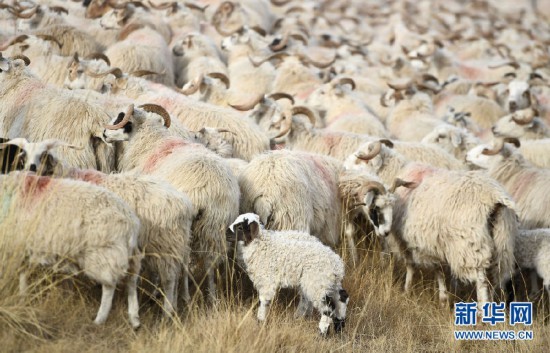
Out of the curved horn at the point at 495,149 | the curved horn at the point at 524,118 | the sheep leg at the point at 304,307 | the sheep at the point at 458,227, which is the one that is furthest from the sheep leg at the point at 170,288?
the curved horn at the point at 524,118

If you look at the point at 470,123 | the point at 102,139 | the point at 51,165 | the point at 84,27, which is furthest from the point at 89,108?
the point at 470,123

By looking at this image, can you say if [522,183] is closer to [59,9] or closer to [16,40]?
[16,40]

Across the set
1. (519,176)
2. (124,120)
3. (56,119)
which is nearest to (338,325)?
(124,120)

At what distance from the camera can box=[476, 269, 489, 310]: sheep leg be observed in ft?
22.3

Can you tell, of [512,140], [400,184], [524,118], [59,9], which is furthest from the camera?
[59,9]

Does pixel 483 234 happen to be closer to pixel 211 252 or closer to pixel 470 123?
pixel 211 252

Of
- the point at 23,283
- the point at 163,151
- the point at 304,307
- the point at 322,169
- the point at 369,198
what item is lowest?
the point at 304,307

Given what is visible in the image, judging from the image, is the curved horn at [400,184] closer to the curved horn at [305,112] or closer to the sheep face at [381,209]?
the sheep face at [381,209]

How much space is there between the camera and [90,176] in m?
5.89

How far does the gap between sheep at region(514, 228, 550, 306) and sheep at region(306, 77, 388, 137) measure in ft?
10.9

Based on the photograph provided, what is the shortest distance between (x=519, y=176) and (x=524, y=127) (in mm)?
2795

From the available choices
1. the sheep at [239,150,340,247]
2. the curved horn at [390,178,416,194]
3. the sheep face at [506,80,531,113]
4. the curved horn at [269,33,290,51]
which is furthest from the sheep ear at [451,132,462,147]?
the curved horn at [269,33,290,51]

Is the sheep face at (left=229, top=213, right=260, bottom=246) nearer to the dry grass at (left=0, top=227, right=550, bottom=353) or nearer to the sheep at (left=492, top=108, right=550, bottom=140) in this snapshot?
the dry grass at (left=0, top=227, right=550, bottom=353)

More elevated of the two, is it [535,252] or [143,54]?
[143,54]
